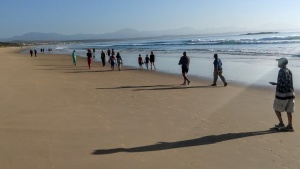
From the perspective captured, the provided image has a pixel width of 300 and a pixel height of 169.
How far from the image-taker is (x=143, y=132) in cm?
729

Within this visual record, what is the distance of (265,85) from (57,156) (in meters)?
10.7

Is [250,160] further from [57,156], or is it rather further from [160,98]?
[160,98]

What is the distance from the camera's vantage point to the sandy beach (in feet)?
18.5

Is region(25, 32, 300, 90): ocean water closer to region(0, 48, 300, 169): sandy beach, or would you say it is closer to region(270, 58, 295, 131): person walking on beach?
region(0, 48, 300, 169): sandy beach

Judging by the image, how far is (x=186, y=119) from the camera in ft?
27.6

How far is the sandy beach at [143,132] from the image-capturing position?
222 inches

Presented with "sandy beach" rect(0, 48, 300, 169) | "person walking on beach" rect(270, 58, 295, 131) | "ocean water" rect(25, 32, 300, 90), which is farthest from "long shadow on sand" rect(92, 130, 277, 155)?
"ocean water" rect(25, 32, 300, 90)

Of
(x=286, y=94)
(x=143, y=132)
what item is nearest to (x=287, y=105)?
(x=286, y=94)

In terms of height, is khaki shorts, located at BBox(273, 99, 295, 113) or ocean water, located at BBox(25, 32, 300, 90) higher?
khaki shorts, located at BBox(273, 99, 295, 113)

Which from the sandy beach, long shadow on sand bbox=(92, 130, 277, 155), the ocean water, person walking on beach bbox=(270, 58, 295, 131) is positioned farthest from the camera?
the ocean water

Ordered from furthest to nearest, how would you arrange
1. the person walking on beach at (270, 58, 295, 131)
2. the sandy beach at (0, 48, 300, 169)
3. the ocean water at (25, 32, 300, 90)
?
the ocean water at (25, 32, 300, 90) → the person walking on beach at (270, 58, 295, 131) → the sandy beach at (0, 48, 300, 169)

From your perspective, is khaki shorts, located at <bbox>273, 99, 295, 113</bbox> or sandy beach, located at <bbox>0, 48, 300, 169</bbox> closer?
sandy beach, located at <bbox>0, 48, 300, 169</bbox>

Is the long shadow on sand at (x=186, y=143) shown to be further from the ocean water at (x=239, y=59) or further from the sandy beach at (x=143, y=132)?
the ocean water at (x=239, y=59)

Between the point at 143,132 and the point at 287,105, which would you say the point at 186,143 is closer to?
the point at 143,132
